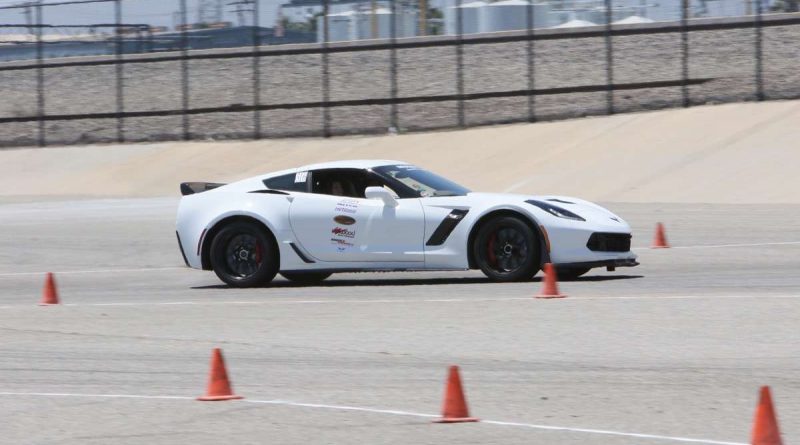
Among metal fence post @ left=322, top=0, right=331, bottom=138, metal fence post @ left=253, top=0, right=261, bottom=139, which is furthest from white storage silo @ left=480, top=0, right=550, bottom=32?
metal fence post @ left=253, top=0, right=261, bottom=139

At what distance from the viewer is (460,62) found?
33344 millimetres

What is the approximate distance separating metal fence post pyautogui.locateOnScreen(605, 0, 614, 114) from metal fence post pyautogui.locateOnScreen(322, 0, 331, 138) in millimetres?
6845

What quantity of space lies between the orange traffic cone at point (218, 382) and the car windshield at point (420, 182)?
5.88 m

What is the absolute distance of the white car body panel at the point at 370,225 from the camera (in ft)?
43.2

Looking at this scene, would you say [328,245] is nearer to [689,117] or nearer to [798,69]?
[689,117]

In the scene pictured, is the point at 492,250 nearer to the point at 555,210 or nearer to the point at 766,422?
the point at 555,210

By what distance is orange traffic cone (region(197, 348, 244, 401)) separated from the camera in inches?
318

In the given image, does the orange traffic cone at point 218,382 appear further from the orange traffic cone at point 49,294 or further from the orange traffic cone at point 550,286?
the orange traffic cone at point 49,294

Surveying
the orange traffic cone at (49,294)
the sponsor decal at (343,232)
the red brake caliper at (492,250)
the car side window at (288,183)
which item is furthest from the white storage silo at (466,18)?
the orange traffic cone at (49,294)

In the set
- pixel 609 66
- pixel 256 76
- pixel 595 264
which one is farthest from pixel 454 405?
pixel 256 76

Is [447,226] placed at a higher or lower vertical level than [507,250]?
higher

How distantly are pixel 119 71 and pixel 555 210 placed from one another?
2631 centimetres

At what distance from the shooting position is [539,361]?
923cm

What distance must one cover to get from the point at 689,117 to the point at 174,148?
42.4 feet
